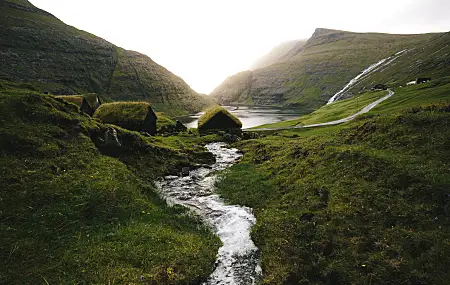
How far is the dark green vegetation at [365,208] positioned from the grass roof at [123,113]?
1390 inches

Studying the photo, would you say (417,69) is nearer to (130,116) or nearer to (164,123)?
(164,123)

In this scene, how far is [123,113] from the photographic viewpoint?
56.3 metres

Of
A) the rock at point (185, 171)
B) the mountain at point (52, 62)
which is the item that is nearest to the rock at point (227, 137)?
Result: the rock at point (185, 171)

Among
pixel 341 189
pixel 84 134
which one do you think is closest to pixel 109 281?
pixel 341 189

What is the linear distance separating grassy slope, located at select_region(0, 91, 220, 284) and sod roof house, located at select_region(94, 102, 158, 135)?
29668mm

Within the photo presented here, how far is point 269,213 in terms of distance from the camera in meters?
19.8

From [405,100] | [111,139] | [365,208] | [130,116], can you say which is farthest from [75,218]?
[405,100]

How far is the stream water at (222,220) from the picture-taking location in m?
13.9

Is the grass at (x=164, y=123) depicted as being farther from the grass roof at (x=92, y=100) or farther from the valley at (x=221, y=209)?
the valley at (x=221, y=209)

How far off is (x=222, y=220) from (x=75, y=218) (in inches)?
400

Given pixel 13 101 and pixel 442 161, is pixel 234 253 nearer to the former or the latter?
pixel 442 161

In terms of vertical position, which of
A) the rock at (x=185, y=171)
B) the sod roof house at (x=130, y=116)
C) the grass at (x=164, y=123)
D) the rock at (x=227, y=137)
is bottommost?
the rock at (x=185, y=171)

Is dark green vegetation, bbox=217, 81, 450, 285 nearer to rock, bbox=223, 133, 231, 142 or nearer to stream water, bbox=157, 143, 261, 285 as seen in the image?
stream water, bbox=157, 143, 261, 285

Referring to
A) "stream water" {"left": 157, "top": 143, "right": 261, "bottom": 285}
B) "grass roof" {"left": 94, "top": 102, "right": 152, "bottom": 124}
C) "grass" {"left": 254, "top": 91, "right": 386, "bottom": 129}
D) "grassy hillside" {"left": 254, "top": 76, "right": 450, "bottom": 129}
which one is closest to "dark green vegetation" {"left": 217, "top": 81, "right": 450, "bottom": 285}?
"stream water" {"left": 157, "top": 143, "right": 261, "bottom": 285}
